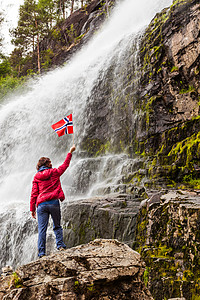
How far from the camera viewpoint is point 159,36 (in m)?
13.3

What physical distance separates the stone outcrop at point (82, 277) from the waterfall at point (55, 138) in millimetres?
5714

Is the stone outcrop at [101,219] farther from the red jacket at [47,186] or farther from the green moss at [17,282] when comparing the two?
the green moss at [17,282]

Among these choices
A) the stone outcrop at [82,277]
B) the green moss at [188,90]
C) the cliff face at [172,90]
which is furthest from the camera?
the green moss at [188,90]

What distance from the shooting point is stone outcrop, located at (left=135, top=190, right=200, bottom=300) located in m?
4.77

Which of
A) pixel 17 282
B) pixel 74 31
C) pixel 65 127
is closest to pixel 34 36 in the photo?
pixel 74 31

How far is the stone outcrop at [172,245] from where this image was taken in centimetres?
477

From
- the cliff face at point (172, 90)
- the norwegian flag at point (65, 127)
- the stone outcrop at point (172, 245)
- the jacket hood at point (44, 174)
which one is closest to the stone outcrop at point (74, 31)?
the cliff face at point (172, 90)

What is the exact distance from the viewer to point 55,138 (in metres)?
17.2

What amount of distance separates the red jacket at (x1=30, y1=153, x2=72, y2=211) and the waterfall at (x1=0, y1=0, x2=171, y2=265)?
4182 mm

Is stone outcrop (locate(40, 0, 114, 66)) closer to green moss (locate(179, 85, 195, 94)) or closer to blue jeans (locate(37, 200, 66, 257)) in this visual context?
green moss (locate(179, 85, 195, 94))

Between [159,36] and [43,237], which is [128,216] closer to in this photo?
[43,237]

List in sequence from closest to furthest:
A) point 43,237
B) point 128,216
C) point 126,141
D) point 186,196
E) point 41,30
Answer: point 43,237 < point 186,196 < point 128,216 < point 126,141 < point 41,30

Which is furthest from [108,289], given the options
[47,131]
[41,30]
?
[41,30]

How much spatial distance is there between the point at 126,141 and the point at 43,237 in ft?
28.3
